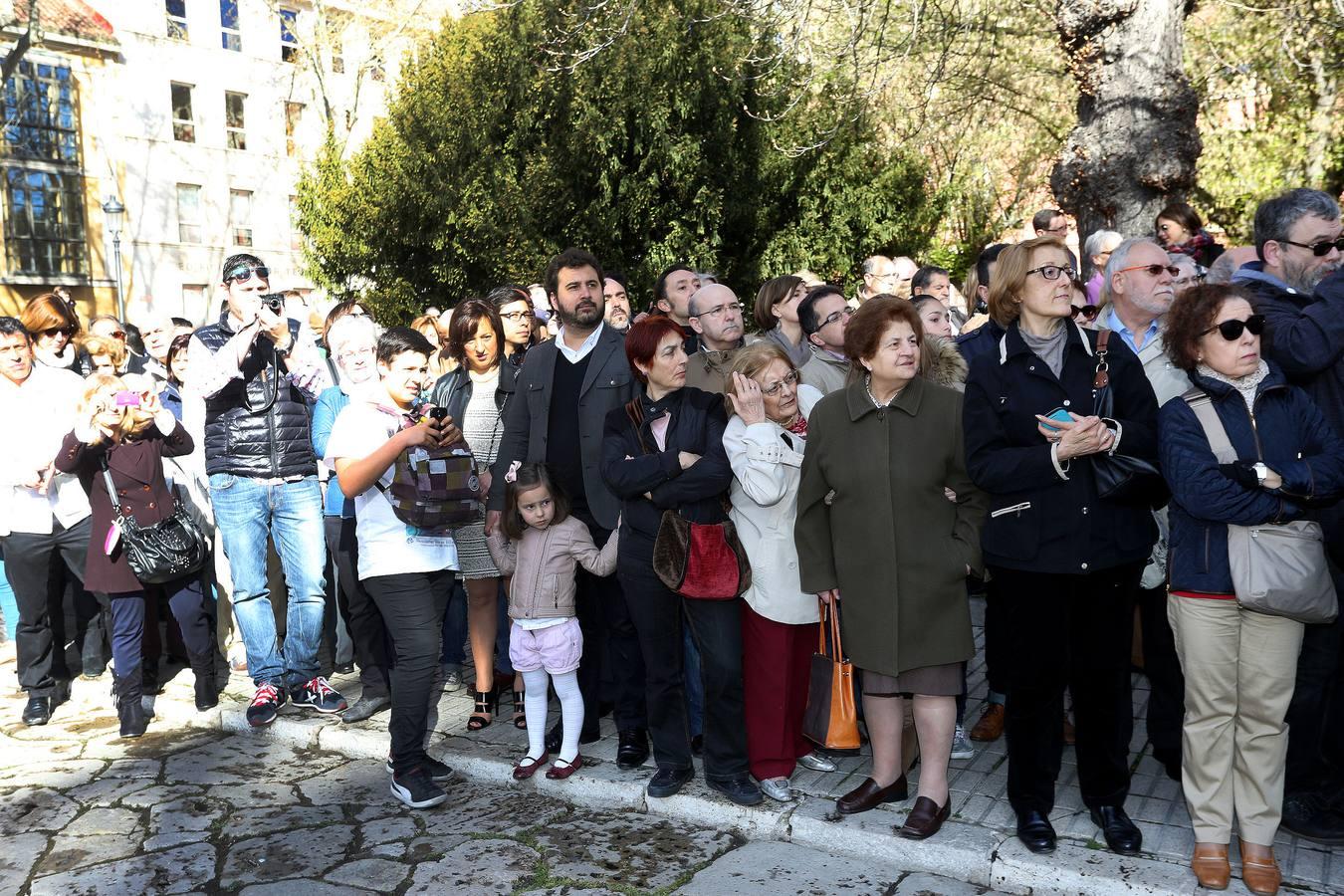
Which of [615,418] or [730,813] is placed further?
[615,418]

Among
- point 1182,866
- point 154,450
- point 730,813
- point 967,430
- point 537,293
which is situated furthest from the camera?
point 537,293

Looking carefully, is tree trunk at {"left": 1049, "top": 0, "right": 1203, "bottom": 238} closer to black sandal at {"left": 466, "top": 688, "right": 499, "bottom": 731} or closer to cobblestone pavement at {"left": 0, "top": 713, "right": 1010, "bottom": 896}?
black sandal at {"left": 466, "top": 688, "right": 499, "bottom": 731}

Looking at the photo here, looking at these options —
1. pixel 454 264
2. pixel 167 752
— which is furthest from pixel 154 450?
pixel 454 264

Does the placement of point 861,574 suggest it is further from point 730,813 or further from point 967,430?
point 730,813

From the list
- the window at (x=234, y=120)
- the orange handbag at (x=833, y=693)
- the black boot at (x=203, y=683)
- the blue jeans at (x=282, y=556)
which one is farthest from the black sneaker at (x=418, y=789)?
the window at (x=234, y=120)

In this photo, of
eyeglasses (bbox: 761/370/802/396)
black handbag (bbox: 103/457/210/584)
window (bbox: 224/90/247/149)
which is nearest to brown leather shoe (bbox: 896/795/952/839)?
eyeglasses (bbox: 761/370/802/396)

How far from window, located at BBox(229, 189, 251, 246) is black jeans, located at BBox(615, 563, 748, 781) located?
3974cm

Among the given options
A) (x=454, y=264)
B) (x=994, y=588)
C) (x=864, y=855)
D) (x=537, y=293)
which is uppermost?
(x=454, y=264)

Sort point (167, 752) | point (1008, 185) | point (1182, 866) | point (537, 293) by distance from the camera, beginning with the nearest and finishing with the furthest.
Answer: point (1182, 866), point (167, 752), point (537, 293), point (1008, 185)

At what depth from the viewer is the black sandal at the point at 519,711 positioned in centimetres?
586

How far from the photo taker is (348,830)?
4.75 metres

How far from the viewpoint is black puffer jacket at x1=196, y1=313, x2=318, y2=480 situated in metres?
6.05

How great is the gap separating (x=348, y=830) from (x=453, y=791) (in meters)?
0.57

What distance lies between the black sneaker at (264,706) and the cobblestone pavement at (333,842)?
36 centimetres
